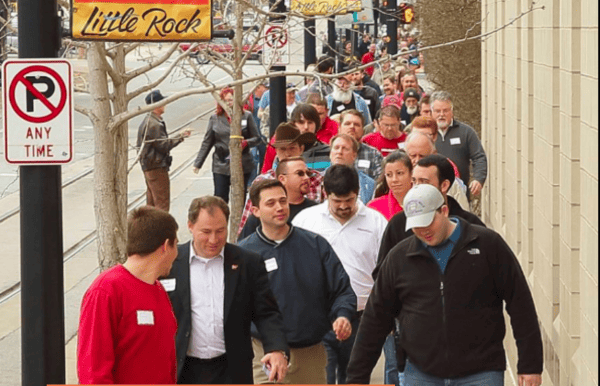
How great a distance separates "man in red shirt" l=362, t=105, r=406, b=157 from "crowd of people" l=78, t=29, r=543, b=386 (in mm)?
4214

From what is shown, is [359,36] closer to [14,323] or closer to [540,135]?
[14,323]

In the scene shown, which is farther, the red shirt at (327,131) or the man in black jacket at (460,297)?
the red shirt at (327,131)

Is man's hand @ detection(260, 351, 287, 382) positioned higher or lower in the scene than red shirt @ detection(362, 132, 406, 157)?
lower

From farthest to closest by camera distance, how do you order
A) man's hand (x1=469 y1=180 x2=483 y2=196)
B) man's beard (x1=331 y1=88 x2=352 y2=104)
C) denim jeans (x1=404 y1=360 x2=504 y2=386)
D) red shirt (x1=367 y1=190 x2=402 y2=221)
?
1. man's beard (x1=331 y1=88 x2=352 y2=104)
2. man's hand (x1=469 y1=180 x2=483 y2=196)
3. red shirt (x1=367 y1=190 x2=402 y2=221)
4. denim jeans (x1=404 y1=360 x2=504 y2=386)

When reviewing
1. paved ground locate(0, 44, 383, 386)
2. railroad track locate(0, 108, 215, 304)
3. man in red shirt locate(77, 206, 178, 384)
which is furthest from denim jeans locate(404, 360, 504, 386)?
railroad track locate(0, 108, 215, 304)

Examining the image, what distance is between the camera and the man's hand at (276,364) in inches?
311

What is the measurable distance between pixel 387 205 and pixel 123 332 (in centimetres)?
414

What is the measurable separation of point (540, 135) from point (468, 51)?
12.9m

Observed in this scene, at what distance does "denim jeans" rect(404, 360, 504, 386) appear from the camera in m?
7.65

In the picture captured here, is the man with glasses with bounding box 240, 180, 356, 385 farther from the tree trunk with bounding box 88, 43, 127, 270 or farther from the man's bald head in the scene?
the man's bald head

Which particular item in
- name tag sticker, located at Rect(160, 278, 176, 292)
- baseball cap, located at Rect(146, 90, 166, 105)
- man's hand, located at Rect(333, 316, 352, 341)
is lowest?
man's hand, located at Rect(333, 316, 352, 341)

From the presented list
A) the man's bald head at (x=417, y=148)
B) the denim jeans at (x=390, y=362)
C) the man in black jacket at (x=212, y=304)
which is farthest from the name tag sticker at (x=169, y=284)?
the man's bald head at (x=417, y=148)

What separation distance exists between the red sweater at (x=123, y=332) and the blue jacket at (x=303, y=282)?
1.95 m

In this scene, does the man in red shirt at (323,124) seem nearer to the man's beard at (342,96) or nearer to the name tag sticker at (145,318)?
the man's beard at (342,96)
